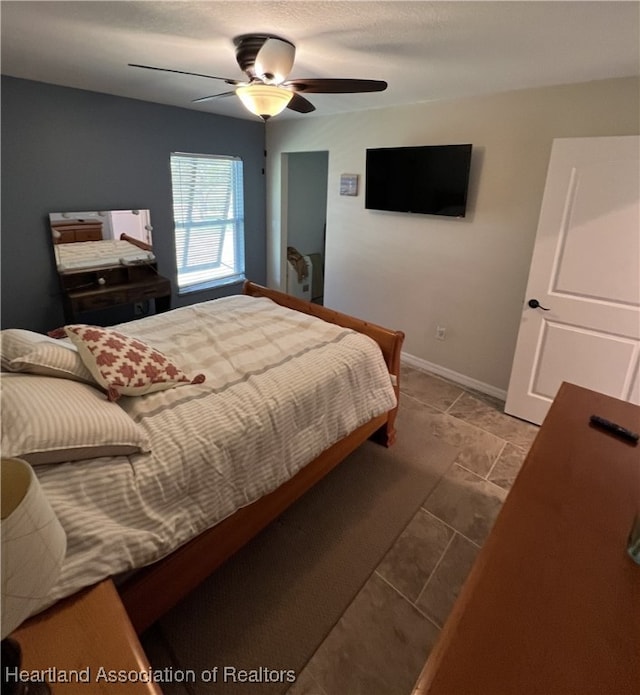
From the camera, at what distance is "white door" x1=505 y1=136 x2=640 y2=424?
2271 mm

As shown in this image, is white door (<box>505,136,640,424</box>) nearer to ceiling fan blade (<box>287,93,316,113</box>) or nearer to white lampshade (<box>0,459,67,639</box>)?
ceiling fan blade (<box>287,93,316,113</box>)

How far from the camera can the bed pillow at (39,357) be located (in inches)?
56.0

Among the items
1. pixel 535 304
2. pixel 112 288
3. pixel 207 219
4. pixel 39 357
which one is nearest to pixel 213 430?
pixel 39 357

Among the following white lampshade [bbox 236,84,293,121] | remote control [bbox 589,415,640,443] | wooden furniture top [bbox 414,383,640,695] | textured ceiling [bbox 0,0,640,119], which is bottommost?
wooden furniture top [bbox 414,383,640,695]

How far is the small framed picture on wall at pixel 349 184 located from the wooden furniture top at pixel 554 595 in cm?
312

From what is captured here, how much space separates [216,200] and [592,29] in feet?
11.7

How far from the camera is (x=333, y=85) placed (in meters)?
1.84

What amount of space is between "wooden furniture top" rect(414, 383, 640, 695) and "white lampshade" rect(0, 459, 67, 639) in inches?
27.4

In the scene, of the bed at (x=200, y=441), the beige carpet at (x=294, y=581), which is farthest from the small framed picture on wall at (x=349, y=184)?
the beige carpet at (x=294, y=581)

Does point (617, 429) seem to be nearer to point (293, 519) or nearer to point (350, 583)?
point (350, 583)

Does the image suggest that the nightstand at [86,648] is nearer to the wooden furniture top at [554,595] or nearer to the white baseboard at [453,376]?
the wooden furniture top at [554,595]

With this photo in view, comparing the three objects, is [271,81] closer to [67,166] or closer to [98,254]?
[67,166]

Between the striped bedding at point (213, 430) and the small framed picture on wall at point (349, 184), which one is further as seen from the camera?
the small framed picture on wall at point (349, 184)

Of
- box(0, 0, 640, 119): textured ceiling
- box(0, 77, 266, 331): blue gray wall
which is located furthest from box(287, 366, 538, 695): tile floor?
box(0, 77, 266, 331): blue gray wall
